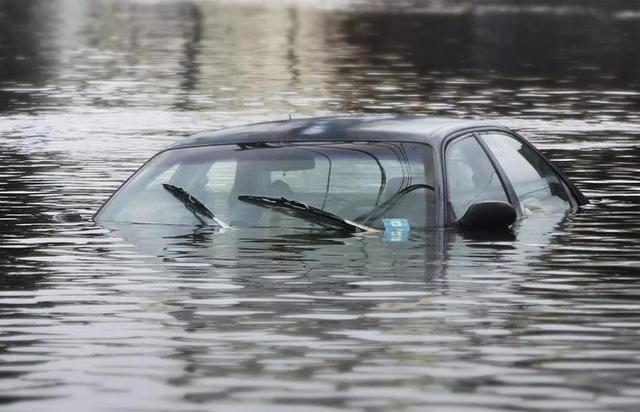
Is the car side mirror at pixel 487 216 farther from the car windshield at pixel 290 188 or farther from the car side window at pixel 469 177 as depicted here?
the car windshield at pixel 290 188

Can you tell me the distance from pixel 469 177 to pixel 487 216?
0.45m

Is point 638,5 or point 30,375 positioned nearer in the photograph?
point 30,375

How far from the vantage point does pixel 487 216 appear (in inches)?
584

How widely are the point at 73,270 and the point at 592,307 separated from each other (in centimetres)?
322

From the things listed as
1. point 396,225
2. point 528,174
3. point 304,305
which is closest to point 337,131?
point 396,225

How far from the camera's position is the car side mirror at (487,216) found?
14.8 m

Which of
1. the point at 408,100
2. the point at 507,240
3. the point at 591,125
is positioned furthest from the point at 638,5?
the point at 507,240

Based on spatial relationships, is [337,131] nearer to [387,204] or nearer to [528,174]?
[387,204]

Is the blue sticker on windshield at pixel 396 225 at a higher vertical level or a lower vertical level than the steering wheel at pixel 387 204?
lower

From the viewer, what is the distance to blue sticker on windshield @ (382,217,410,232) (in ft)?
48.1

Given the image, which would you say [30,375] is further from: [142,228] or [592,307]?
[142,228]

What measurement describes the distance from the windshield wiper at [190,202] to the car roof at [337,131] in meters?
0.31

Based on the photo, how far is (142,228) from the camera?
15148mm

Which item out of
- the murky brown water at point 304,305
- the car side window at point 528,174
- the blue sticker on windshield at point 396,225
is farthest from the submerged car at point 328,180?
the car side window at point 528,174
